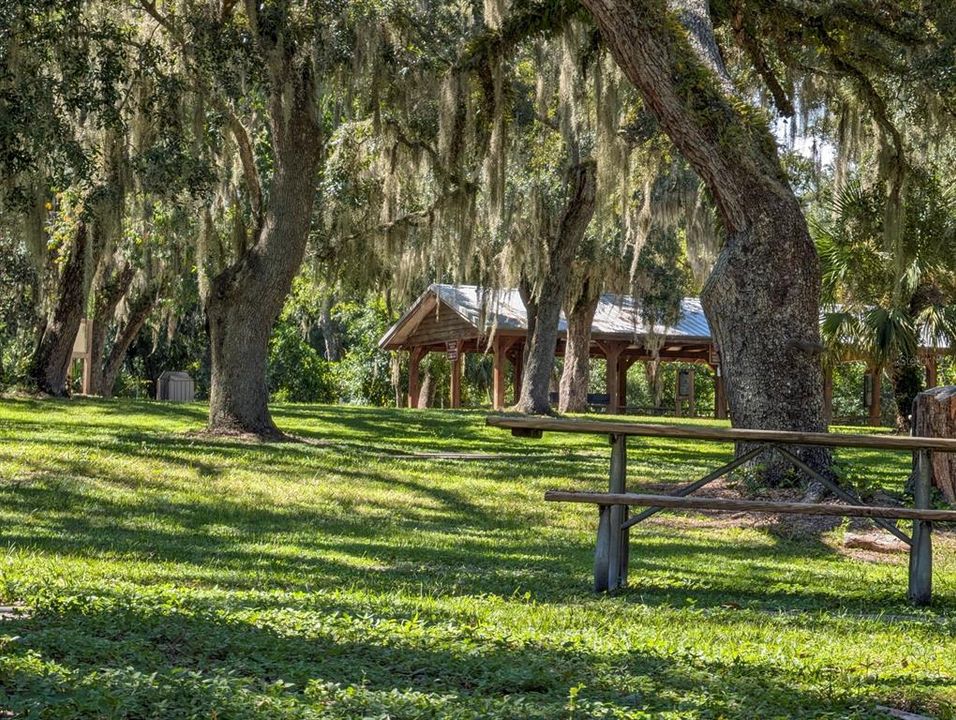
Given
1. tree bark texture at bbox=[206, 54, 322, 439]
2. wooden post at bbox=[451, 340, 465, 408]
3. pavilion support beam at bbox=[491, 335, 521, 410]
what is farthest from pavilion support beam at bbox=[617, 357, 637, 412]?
tree bark texture at bbox=[206, 54, 322, 439]

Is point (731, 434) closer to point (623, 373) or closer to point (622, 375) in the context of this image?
point (623, 373)

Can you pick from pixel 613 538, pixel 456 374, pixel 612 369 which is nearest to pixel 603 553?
pixel 613 538

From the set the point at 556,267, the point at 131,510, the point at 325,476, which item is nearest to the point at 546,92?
the point at 556,267

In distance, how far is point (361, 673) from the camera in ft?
15.0

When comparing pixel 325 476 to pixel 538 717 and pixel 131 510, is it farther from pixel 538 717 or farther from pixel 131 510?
pixel 538 717

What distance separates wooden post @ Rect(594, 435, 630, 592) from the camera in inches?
291

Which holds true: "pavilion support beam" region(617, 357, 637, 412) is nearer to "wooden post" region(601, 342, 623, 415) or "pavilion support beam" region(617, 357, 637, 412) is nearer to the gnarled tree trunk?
"wooden post" region(601, 342, 623, 415)

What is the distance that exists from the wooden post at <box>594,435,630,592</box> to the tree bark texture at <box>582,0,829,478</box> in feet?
14.0

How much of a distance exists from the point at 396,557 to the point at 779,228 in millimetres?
4775

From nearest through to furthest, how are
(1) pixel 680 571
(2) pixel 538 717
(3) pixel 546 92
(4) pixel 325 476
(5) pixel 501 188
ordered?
1. (2) pixel 538 717
2. (1) pixel 680 571
3. (4) pixel 325 476
4. (5) pixel 501 188
5. (3) pixel 546 92

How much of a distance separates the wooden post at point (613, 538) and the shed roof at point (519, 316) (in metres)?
22.0

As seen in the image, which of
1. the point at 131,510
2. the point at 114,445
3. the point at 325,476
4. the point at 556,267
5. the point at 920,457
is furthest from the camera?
the point at 556,267

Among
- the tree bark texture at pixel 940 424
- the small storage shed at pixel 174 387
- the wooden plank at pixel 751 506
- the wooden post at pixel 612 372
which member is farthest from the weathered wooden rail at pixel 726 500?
the small storage shed at pixel 174 387

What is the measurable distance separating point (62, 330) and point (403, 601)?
16.7m
